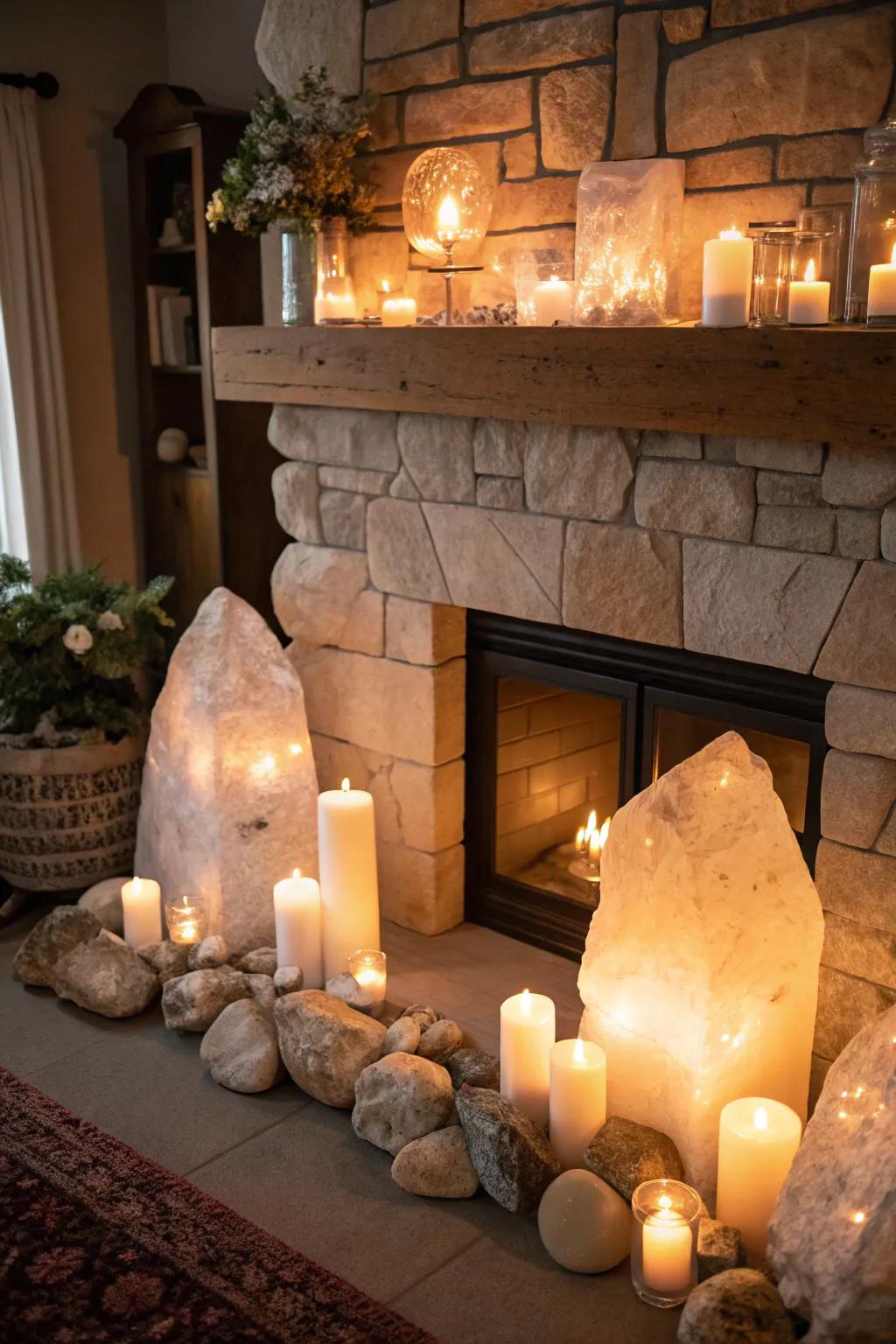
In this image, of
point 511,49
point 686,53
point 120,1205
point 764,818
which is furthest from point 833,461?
point 120,1205

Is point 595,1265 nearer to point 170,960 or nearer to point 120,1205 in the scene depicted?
point 120,1205

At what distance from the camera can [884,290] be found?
78.1 inches

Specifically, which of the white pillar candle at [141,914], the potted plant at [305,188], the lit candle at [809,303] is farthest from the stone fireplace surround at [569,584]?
the white pillar candle at [141,914]

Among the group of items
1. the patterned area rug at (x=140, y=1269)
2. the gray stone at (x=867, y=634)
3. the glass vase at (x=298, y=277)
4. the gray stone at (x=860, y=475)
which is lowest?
the patterned area rug at (x=140, y=1269)

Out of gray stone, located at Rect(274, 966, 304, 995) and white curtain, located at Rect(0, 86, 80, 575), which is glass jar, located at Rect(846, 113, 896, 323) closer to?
gray stone, located at Rect(274, 966, 304, 995)

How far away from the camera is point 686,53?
2316 mm

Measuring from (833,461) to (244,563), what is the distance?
214cm

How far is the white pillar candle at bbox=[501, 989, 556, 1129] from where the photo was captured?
2182 millimetres

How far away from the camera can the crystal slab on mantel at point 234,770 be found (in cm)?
279

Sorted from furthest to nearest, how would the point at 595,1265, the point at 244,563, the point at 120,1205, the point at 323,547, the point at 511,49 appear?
the point at 244,563, the point at 323,547, the point at 511,49, the point at 120,1205, the point at 595,1265

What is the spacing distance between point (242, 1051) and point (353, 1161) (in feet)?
1.06

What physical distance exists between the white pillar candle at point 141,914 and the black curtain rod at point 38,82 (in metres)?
2.31

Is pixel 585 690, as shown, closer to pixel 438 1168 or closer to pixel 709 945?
pixel 709 945

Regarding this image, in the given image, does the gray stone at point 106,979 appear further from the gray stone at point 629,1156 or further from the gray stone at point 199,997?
the gray stone at point 629,1156
